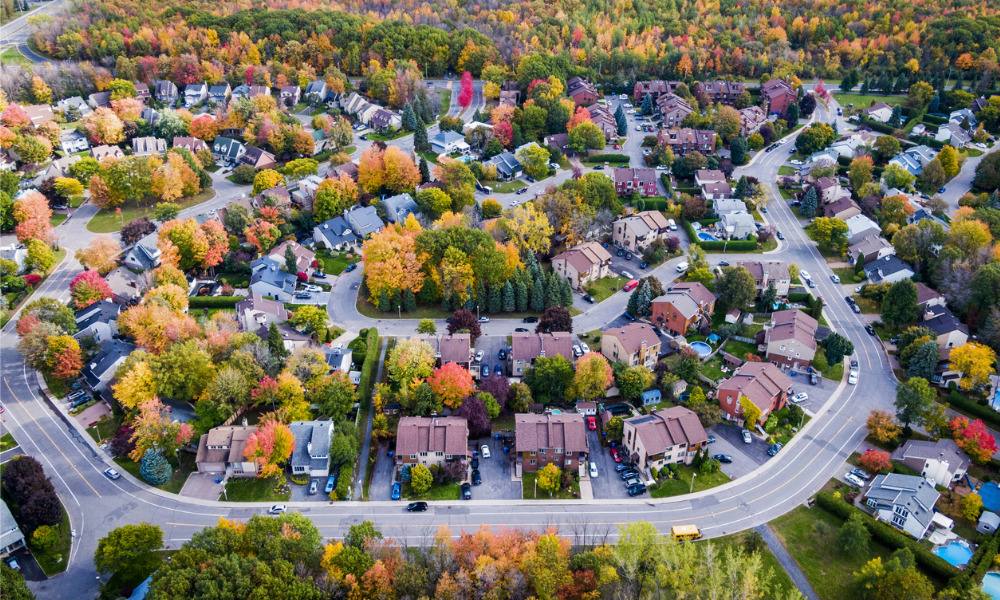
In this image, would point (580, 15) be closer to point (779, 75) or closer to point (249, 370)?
point (779, 75)

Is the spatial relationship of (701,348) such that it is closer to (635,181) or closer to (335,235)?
(635,181)

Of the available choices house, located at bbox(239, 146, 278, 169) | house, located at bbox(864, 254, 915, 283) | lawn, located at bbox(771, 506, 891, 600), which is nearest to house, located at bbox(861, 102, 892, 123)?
house, located at bbox(864, 254, 915, 283)

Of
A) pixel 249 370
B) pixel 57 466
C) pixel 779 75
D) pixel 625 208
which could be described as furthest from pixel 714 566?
pixel 779 75

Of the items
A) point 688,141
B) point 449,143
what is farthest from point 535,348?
point 688,141

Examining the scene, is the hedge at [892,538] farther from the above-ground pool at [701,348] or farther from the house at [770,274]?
the house at [770,274]

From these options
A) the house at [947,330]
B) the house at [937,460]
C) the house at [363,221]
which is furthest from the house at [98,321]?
the house at [947,330]
